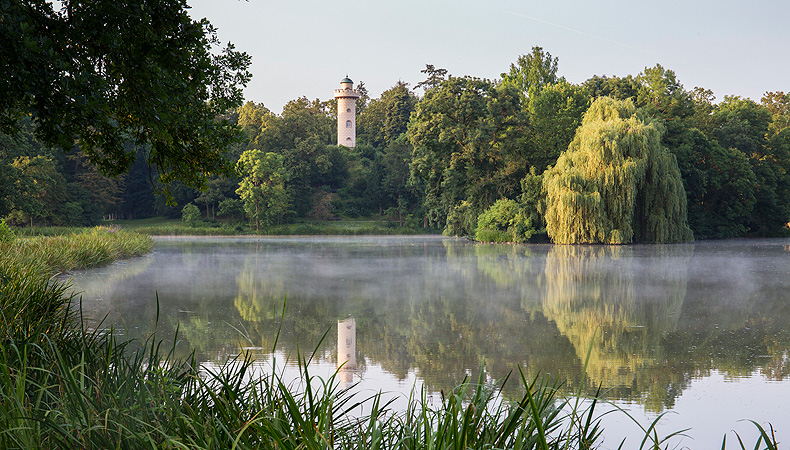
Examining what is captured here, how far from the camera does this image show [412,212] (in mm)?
51812

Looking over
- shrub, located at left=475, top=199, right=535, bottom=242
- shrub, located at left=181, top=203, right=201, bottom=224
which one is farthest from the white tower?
shrub, located at left=475, top=199, right=535, bottom=242

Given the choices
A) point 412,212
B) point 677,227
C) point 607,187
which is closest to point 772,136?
point 677,227

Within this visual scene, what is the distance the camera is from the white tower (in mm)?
60656

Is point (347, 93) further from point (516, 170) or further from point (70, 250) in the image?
point (70, 250)

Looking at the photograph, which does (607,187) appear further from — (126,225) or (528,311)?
(126,225)

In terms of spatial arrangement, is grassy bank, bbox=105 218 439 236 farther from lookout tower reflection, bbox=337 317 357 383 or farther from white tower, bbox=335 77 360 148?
lookout tower reflection, bbox=337 317 357 383

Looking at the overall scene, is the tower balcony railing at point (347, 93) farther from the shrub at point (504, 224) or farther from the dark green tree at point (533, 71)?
the shrub at point (504, 224)

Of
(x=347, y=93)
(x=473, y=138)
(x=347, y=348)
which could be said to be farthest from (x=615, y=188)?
(x=347, y=93)

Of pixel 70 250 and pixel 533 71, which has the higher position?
pixel 533 71

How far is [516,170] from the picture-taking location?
3269 centimetres

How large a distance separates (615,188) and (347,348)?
21.7 metres

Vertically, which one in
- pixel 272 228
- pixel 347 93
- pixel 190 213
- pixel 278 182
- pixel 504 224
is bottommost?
pixel 272 228

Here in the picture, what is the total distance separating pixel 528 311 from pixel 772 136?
118 ft

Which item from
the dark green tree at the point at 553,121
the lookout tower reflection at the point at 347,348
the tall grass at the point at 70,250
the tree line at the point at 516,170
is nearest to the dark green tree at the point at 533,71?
the tree line at the point at 516,170
